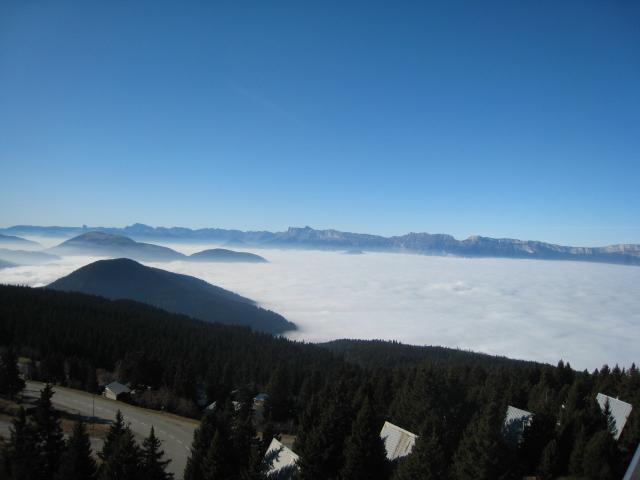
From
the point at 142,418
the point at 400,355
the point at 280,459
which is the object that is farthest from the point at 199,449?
the point at 400,355

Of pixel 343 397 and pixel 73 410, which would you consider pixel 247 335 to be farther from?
pixel 343 397

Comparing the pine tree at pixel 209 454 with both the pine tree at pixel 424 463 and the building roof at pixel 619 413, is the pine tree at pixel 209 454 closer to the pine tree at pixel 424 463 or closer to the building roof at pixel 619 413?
the pine tree at pixel 424 463

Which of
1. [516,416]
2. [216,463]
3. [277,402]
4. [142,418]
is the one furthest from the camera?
[277,402]

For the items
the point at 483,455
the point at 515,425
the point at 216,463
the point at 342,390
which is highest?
the point at 483,455

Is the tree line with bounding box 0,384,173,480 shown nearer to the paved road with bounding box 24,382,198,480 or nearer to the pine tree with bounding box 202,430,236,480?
the pine tree with bounding box 202,430,236,480

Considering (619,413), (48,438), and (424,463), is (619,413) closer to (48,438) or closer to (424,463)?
(424,463)

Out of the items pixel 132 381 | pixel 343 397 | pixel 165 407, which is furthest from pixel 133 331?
pixel 343 397

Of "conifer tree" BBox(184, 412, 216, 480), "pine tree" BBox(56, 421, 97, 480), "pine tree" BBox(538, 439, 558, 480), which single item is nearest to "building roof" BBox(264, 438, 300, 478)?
"conifer tree" BBox(184, 412, 216, 480)
